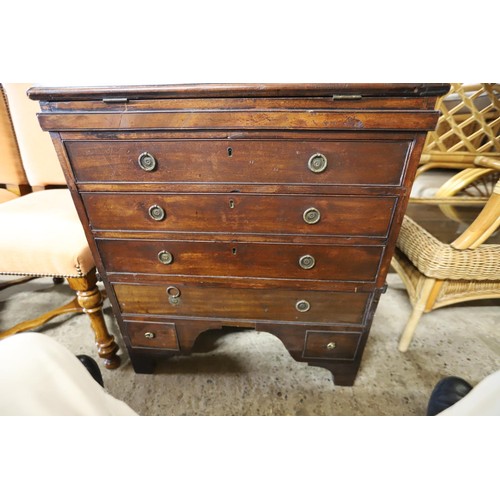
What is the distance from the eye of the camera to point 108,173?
2.62 ft

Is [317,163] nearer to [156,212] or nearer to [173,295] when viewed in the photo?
[156,212]

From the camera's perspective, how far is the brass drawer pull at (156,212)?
33.0 inches

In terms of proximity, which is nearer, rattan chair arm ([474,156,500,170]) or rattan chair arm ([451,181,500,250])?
rattan chair arm ([451,181,500,250])

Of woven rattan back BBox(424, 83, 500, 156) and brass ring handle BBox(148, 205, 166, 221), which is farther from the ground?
woven rattan back BBox(424, 83, 500, 156)

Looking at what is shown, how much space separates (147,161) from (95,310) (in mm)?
771

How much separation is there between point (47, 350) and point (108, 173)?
516 mm

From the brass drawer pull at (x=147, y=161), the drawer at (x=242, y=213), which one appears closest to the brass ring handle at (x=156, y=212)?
the drawer at (x=242, y=213)

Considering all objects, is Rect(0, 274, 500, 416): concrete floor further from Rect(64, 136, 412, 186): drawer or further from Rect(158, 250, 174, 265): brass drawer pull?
Rect(64, 136, 412, 186): drawer

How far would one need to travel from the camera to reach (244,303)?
1.02 m

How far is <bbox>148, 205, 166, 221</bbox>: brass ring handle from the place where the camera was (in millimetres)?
837

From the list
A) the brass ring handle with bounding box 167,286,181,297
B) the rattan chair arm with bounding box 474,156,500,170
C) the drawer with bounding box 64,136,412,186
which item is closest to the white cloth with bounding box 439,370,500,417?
the drawer with bounding box 64,136,412,186

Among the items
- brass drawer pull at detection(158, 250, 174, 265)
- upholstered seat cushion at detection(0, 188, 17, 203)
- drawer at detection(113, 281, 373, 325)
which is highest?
brass drawer pull at detection(158, 250, 174, 265)

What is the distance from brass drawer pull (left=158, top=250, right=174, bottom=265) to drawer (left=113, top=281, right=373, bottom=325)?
0.32 feet
